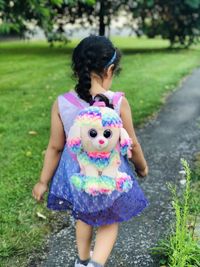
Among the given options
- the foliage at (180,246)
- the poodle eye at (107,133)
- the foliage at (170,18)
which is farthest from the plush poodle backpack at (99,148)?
the foliage at (170,18)

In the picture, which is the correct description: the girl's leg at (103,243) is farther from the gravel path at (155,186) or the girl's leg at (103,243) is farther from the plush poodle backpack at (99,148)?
the gravel path at (155,186)

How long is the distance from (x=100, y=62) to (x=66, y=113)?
1.06 feet

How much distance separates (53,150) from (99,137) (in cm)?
41

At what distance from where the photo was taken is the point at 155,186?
5.16m

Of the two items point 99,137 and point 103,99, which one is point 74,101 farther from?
point 99,137

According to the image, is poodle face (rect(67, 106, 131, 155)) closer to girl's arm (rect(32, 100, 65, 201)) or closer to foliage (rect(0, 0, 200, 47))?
girl's arm (rect(32, 100, 65, 201))

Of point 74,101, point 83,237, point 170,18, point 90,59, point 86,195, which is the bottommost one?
point 170,18

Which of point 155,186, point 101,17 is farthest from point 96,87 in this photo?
point 101,17

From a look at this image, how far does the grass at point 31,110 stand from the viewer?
4.11 meters

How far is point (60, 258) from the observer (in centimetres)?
373

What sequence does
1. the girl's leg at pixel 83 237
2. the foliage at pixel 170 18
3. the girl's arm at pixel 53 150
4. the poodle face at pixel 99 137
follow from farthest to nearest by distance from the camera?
1. the foliage at pixel 170 18
2. the girl's leg at pixel 83 237
3. the girl's arm at pixel 53 150
4. the poodle face at pixel 99 137

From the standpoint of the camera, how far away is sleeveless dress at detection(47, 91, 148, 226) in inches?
115

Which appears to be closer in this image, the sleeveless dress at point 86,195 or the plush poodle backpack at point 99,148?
the plush poodle backpack at point 99,148

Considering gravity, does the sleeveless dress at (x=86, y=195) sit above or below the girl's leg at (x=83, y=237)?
above
